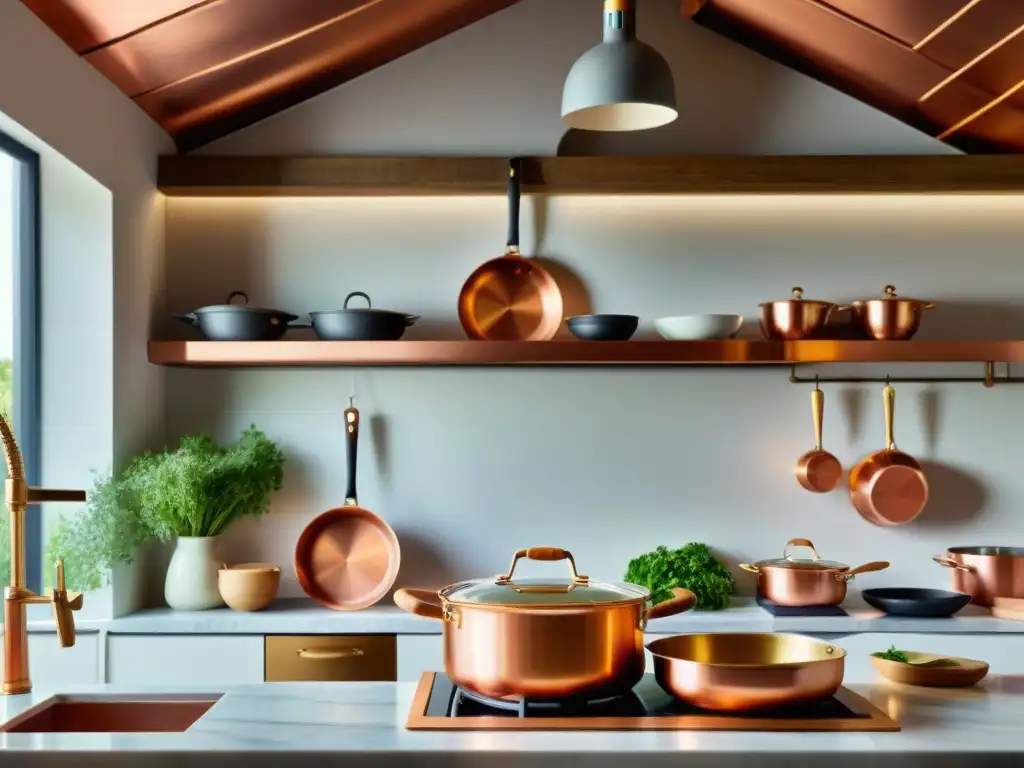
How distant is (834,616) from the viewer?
120 inches

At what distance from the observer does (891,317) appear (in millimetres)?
3219

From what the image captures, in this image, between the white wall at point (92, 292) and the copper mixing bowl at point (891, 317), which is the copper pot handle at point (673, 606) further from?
the white wall at point (92, 292)

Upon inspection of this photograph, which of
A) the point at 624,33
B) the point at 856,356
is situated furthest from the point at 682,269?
the point at 624,33

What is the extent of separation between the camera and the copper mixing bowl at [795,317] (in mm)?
3199

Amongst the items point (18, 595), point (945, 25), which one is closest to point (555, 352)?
point (945, 25)

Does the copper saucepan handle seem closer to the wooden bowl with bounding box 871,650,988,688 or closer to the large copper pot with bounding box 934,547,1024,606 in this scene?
the large copper pot with bounding box 934,547,1024,606

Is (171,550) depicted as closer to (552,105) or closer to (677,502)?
(677,502)

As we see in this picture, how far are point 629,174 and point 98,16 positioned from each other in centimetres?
163

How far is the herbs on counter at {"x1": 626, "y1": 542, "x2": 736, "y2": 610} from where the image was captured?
123 inches

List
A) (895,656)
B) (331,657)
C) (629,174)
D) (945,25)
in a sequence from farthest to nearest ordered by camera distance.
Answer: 1. (629,174)
2. (331,657)
3. (945,25)
4. (895,656)

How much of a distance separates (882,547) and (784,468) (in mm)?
424

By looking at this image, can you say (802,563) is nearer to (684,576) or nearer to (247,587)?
(684,576)

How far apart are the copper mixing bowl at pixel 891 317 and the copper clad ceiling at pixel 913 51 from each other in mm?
638

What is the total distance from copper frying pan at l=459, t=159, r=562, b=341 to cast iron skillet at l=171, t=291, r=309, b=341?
0.62m
